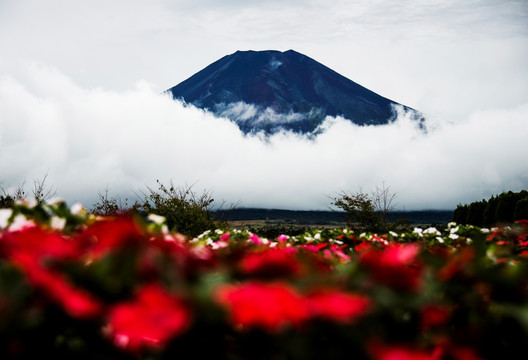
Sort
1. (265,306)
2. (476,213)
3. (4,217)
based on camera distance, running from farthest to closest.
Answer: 1. (476,213)
2. (4,217)
3. (265,306)

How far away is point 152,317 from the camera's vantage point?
898 mm

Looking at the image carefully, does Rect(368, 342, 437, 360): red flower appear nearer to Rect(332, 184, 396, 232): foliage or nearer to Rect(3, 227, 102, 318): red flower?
Rect(3, 227, 102, 318): red flower

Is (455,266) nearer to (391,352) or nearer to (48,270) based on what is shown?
(391,352)

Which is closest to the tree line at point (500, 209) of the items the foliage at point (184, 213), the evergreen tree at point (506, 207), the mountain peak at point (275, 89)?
the evergreen tree at point (506, 207)

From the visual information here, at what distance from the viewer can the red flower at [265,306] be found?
87cm

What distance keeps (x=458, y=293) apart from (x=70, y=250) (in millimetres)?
1051

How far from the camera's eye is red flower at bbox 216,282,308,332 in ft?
2.84

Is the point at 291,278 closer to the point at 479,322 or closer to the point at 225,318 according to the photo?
the point at 225,318

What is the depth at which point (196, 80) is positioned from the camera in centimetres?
17062

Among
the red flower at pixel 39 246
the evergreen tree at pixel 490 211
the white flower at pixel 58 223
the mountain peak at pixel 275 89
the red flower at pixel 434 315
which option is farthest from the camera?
the mountain peak at pixel 275 89

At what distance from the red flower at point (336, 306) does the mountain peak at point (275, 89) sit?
154433 mm

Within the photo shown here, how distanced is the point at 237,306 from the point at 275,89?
174 meters

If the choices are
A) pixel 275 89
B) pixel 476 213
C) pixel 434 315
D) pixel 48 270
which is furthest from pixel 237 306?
pixel 275 89

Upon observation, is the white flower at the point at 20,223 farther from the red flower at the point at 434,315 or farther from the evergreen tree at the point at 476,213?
the evergreen tree at the point at 476,213
